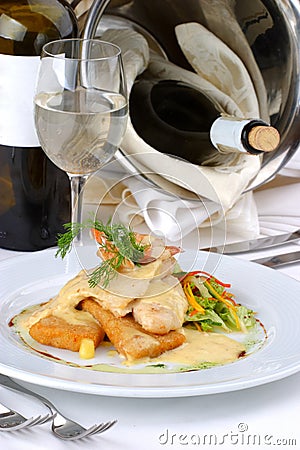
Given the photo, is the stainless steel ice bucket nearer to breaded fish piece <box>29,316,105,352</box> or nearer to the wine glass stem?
the wine glass stem

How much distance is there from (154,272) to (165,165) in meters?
0.29

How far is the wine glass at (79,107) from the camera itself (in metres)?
1.32

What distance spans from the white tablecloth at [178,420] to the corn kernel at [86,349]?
46 mm

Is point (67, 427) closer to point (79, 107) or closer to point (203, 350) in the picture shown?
point (203, 350)

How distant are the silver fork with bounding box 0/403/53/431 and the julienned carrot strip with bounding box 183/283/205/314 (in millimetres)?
259

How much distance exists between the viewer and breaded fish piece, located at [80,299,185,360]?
1.11 m

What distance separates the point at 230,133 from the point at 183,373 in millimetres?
509

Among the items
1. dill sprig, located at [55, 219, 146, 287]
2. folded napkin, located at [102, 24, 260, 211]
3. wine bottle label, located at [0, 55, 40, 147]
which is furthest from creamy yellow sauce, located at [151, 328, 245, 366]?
wine bottle label, located at [0, 55, 40, 147]

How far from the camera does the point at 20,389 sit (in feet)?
3.59

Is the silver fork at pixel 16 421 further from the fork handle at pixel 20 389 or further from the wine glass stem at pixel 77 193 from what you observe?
the wine glass stem at pixel 77 193

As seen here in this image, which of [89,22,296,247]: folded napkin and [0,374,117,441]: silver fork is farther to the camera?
[89,22,296,247]: folded napkin

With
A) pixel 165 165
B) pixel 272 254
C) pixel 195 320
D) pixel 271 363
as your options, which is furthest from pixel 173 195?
pixel 271 363

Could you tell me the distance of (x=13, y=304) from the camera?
1.28 meters

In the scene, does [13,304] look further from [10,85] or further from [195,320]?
[10,85]
